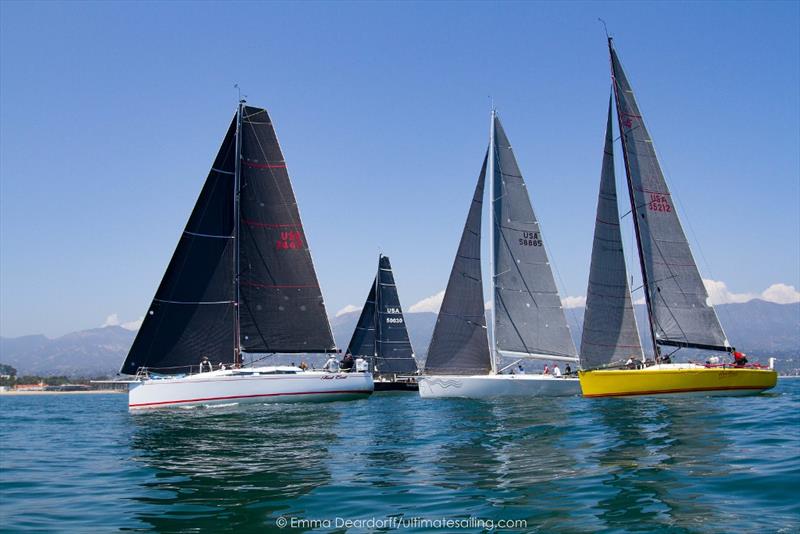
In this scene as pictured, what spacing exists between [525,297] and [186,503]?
28.8 metres

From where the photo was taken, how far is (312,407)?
3128cm

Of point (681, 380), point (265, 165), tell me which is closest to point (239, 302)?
point (265, 165)

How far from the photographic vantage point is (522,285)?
37469 millimetres

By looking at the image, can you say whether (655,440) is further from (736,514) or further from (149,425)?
(149,425)

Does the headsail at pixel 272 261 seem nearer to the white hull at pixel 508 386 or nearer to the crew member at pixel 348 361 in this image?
the crew member at pixel 348 361

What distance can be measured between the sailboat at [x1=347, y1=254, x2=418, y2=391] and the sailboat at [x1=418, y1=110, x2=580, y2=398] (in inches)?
675

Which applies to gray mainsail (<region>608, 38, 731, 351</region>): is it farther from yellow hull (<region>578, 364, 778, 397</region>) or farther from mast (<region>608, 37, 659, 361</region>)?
yellow hull (<region>578, 364, 778, 397</region>)

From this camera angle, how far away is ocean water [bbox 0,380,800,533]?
366 inches

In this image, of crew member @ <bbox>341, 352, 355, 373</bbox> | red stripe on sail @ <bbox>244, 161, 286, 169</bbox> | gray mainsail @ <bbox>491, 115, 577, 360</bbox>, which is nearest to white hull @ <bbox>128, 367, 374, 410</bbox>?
crew member @ <bbox>341, 352, 355, 373</bbox>

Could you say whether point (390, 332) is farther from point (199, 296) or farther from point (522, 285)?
point (199, 296)

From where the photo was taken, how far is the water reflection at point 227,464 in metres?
10.1

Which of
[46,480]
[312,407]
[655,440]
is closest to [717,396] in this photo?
[655,440]

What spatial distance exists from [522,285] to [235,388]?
55.4ft

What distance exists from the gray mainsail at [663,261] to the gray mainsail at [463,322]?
914 centimetres
